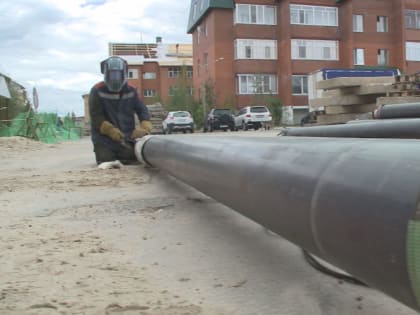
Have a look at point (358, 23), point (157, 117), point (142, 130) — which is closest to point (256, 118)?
point (157, 117)

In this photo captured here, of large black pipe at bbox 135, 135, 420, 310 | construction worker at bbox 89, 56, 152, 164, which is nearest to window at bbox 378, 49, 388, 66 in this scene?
construction worker at bbox 89, 56, 152, 164

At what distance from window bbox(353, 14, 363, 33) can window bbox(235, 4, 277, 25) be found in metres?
7.37

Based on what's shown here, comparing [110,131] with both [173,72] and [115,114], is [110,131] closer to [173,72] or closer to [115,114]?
[115,114]

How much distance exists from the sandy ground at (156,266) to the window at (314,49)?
4061 cm

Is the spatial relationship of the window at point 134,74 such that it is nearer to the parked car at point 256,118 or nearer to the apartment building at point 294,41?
the apartment building at point 294,41

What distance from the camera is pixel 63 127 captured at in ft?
121

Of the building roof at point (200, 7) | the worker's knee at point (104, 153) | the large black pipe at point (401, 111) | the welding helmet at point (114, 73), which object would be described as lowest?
the worker's knee at point (104, 153)

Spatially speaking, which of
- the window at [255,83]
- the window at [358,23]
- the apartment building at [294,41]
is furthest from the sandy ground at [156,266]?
the window at [358,23]

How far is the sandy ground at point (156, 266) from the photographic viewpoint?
2516mm

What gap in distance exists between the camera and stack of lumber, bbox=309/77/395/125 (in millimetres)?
9781

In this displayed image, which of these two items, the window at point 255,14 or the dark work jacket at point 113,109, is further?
the window at point 255,14

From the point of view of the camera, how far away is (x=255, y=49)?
43625 millimetres

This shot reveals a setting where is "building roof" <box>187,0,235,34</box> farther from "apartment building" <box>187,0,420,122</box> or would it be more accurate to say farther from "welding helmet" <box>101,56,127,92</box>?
"welding helmet" <box>101,56,127,92</box>

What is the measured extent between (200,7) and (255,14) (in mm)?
5710
